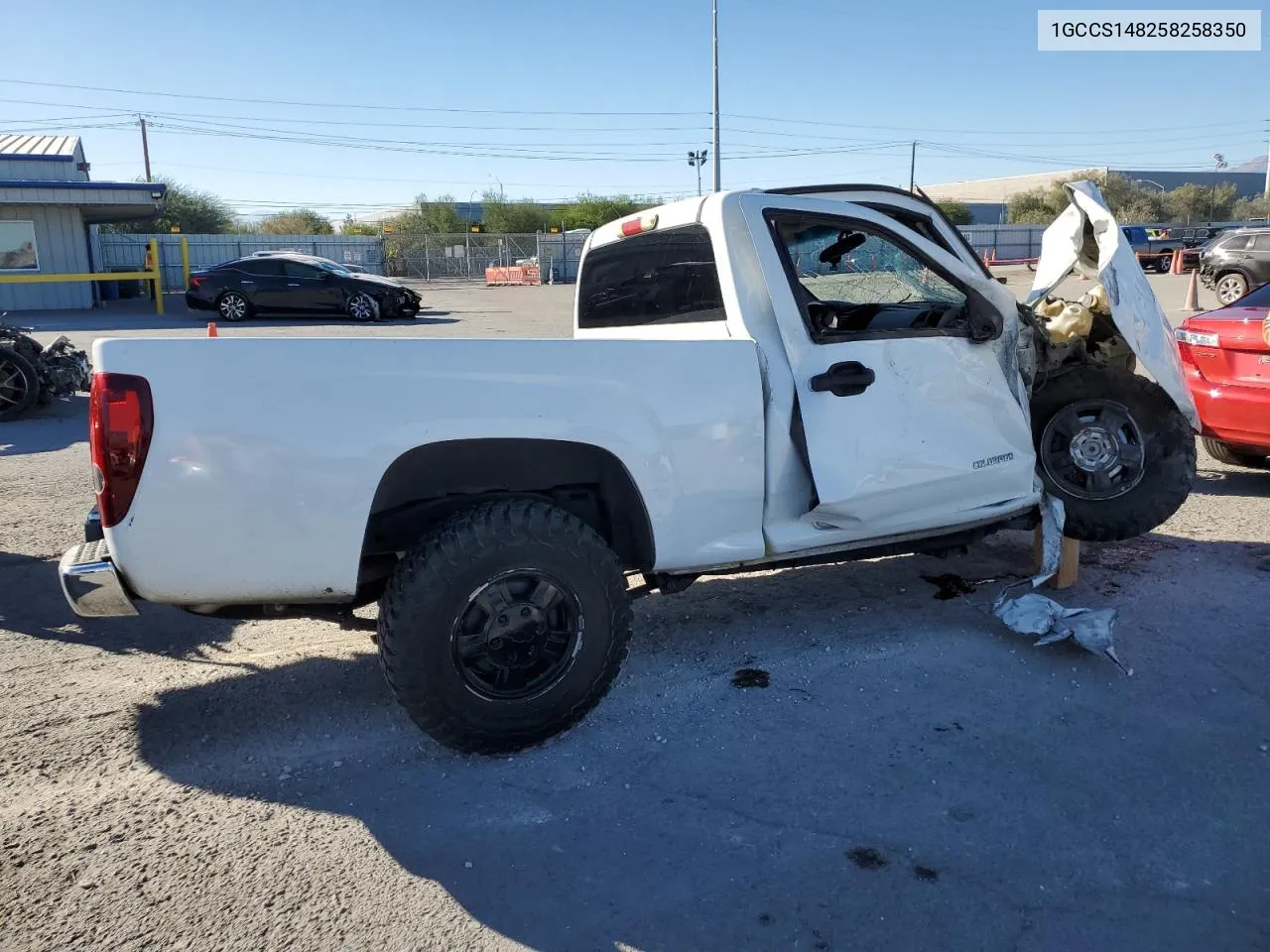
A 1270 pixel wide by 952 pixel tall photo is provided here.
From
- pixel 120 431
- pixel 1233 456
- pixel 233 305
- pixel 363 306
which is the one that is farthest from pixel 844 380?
pixel 233 305

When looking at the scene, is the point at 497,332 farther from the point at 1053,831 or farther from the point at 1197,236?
the point at 1197,236

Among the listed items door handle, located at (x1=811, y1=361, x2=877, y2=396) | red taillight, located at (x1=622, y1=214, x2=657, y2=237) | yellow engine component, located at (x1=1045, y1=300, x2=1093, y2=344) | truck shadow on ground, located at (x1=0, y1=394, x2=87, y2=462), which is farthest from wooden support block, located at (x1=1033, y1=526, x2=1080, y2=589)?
truck shadow on ground, located at (x1=0, y1=394, x2=87, y2=462)

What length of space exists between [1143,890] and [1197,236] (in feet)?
169

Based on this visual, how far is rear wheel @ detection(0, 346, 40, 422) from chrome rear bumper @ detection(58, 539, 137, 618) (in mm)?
8101

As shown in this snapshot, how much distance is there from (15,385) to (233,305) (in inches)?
521

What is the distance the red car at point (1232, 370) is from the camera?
617 centimetres

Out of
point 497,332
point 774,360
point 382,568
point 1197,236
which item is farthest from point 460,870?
point 1197,236

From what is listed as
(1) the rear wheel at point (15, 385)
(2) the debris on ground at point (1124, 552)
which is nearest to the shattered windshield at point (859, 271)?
(2) the debris on ground at point (1124, 552)

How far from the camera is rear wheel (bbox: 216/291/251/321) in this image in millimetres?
22203

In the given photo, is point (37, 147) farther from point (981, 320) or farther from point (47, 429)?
point (981, 320)

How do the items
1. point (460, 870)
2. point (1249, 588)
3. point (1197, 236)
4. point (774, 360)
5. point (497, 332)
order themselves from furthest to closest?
point (1197, 236) → point (497, 332) → point (1249, 588) → point (774, 360) → point (460, 870)

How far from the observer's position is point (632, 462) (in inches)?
136

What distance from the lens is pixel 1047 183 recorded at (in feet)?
298

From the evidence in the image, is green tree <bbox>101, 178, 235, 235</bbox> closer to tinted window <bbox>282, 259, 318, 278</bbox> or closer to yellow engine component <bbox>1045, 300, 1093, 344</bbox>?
tinted window <bbox>282, 259, 318, 278</bbox>
